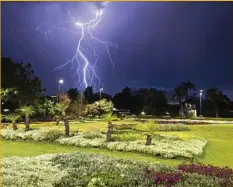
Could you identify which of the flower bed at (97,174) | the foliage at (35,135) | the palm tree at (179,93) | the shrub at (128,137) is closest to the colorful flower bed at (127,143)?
the foliage at (35,135)

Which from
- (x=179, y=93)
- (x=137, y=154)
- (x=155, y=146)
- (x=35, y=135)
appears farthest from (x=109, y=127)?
(x=179, y=93)

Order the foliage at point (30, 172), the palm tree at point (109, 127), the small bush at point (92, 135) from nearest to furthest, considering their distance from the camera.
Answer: the foliage at point (30, 172)
the palm tree at point (109, 127)
the small bush at point (92, 135)

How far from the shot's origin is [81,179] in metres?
10.8

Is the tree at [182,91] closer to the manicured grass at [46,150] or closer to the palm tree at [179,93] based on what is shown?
the palm tree at [179,93]

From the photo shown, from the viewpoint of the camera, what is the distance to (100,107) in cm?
3338

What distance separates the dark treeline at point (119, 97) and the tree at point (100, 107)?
33 centimetres

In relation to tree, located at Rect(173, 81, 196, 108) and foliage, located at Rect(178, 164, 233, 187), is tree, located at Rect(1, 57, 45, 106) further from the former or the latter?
foliage, located at Rect(178, 164, 233, 187)

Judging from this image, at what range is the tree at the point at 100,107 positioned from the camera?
30.8 metres

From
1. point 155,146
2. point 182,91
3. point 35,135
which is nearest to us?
point 155,146

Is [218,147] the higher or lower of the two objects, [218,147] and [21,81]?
the lower

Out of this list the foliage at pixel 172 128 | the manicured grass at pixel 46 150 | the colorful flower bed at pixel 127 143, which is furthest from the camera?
the foliage at pixel 172 128

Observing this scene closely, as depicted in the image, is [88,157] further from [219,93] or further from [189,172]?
[219,93]

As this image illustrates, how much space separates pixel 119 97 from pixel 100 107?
4758mm

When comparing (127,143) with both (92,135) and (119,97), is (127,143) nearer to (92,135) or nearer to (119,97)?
(92,135)
